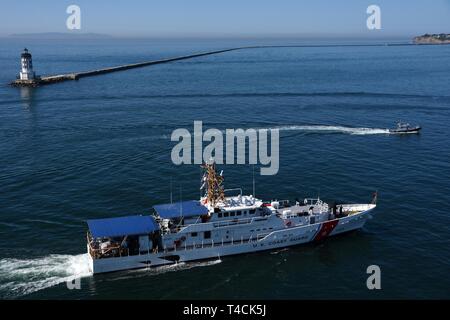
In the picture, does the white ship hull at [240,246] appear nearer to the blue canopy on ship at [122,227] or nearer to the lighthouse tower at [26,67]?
the blue canopy on ship at [122,227]

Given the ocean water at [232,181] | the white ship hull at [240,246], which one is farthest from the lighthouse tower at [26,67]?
the white ship hull at [240,246]


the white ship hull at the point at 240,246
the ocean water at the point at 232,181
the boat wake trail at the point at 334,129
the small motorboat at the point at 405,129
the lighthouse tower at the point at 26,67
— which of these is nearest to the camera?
the ocean water at the point at 232,181

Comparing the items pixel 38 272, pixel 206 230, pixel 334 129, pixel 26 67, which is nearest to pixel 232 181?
pixel 206 230

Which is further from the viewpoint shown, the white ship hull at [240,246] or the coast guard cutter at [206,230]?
the coast guard cutter at [206,230]

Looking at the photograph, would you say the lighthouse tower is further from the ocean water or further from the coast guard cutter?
the coast guard cutter

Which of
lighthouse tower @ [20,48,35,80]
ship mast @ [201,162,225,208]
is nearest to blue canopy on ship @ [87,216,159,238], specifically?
ship mast @ [201,162,225,208]

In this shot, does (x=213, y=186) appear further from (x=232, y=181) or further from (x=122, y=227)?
(x=232, y=181)
